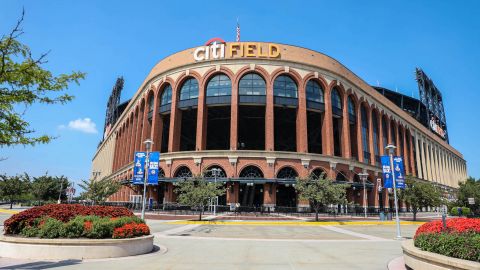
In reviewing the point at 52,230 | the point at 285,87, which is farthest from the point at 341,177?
the point at 52,230

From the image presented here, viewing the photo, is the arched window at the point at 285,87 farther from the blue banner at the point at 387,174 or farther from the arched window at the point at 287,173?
the blue banner at the point at 387,174

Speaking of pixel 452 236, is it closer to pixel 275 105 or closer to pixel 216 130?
pixel 275 105

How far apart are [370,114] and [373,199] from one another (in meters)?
15.8

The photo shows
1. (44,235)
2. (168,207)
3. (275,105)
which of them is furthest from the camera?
(275,105)

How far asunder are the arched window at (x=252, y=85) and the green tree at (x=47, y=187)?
4101 centimetres

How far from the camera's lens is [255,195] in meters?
46.5

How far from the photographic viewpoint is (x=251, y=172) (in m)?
44.2

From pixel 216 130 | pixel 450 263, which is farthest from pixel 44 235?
pixel 216 130

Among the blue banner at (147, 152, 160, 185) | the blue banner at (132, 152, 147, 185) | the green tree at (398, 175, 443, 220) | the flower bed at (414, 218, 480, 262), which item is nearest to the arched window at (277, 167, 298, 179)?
the green tree at (398, 175, 443, 220)

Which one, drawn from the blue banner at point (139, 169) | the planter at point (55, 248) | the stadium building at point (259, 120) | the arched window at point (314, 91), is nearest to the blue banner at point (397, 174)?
the stadium building at point (259, 120)

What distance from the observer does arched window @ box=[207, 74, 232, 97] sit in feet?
157

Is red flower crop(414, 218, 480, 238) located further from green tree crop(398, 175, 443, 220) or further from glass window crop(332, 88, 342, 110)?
glass window crop(332, 88, 342, 110)

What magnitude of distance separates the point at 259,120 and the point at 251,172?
15226 millimetres

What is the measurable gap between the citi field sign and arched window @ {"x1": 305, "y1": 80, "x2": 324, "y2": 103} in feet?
22.8
